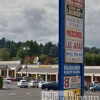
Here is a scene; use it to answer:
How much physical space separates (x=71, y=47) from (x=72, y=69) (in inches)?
24.6

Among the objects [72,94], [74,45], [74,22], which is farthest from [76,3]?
[72,94]

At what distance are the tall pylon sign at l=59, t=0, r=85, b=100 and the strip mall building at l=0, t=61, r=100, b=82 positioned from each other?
2219 inches

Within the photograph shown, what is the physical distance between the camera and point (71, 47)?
8.00 metres

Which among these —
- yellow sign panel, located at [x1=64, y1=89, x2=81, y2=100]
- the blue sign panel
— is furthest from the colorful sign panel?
yellow sign panel, located at [x1=64, y1=89, x2=81, y2=100]

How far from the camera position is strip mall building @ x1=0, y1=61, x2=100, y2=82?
65812 millimetres

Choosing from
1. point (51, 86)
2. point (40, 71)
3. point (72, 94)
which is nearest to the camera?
point (72, 94)

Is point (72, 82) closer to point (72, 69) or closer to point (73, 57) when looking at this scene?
point (72, 69)

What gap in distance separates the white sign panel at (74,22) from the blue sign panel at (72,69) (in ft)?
3.45

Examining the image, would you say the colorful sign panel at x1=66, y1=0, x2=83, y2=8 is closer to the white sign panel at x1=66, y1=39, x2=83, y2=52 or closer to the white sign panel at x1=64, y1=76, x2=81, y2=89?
the white sign panel at x1=66, y1=39, x2=83, y2=52

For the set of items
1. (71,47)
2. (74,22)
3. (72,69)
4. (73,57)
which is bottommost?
(72,69)

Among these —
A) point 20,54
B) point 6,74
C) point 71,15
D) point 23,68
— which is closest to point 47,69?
point 23,68

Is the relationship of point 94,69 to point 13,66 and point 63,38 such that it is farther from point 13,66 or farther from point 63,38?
point 63,38

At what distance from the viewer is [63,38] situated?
7.66m

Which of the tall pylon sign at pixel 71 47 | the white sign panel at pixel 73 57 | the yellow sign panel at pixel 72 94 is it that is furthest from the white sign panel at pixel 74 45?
the yellow sign panel at pixel 72 94
